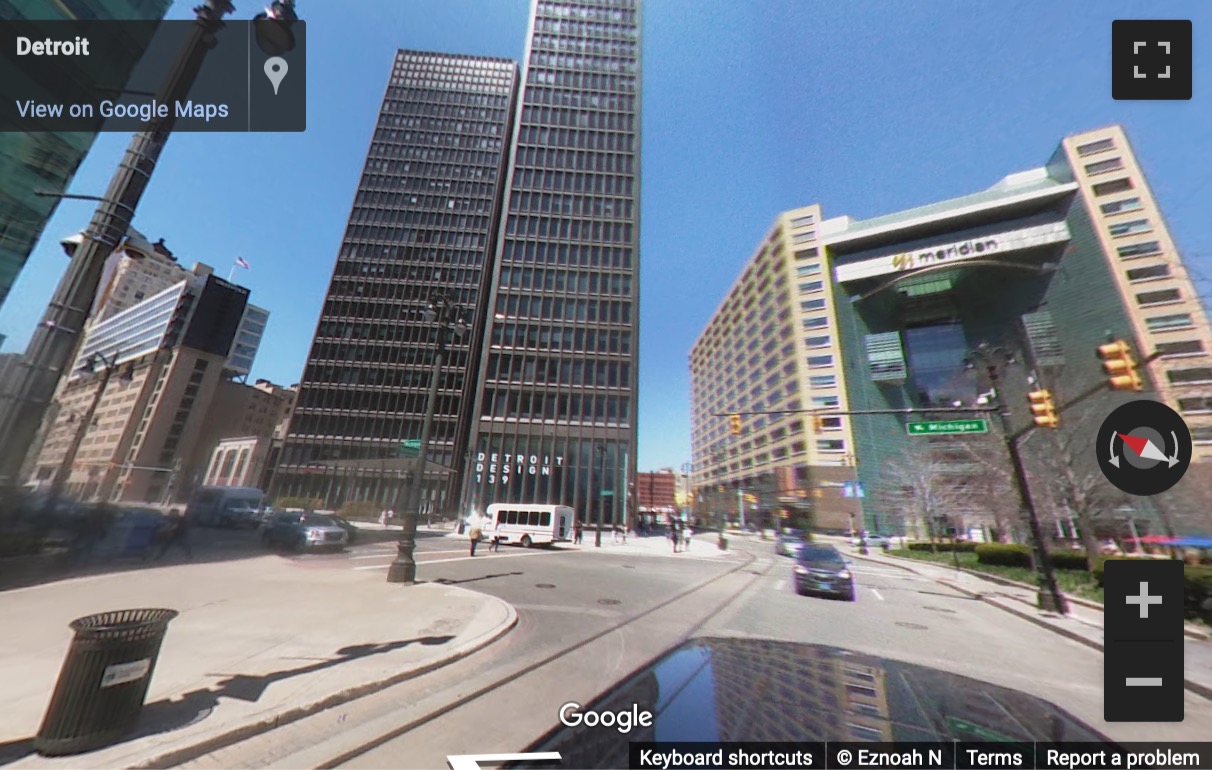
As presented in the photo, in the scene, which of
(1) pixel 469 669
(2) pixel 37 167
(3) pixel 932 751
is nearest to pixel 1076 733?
(3) pixel 932 751

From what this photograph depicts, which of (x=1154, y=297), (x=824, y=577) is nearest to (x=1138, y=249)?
(x=1154, y=297)

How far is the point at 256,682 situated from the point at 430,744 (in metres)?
2.47

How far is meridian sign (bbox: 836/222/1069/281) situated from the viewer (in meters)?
53.3

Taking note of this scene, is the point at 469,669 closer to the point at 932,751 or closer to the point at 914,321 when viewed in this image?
the point at 932,751

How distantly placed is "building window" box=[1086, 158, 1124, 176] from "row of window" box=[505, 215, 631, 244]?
189 feet

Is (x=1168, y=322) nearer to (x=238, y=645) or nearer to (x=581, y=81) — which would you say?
(x=238, y=645)

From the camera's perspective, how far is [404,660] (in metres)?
5.40

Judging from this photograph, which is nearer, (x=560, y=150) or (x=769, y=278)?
(x=560, y=150)

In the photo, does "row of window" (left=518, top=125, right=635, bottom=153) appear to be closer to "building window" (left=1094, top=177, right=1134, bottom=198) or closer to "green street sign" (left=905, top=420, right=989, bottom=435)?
"building window" (left=1094, top=177, right=1134, bottom=198)

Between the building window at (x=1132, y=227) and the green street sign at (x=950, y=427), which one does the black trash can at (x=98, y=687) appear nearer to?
the green street sign at (x=950, y=427)

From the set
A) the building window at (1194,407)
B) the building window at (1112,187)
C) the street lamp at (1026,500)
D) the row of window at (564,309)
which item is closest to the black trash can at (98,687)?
the street lamp at (1026,500)

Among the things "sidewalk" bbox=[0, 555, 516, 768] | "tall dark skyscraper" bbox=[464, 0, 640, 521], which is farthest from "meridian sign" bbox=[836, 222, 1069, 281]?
"sidewalk" bbox=[0, 555, 516, 768]

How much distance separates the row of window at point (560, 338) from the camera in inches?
1917

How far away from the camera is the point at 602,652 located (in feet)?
20.9
